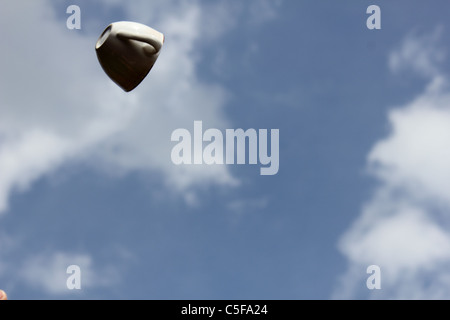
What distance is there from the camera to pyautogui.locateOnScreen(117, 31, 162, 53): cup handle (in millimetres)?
9258

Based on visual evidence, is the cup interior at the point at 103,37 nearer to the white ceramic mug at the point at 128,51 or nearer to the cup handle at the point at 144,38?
the white ceramic mug at the point at 128,51

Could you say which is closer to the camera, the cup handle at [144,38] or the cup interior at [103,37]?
the cup handle at [144,38]

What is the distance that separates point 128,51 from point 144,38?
14.6 inches

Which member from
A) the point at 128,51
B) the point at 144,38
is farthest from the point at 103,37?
the point at 144,38

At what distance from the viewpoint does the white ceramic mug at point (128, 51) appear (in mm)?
9281

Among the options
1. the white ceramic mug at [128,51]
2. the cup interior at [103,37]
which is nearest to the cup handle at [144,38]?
the white ceramic mug at [128,51]

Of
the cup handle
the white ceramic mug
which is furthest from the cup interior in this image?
the cup handle

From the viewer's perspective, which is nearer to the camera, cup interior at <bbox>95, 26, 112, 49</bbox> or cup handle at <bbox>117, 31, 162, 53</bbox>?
cup handle at <bbox>117, 31, 162, 53</bbox>

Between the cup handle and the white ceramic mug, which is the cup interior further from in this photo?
the cup handle

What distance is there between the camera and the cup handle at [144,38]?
9258 millimetres
